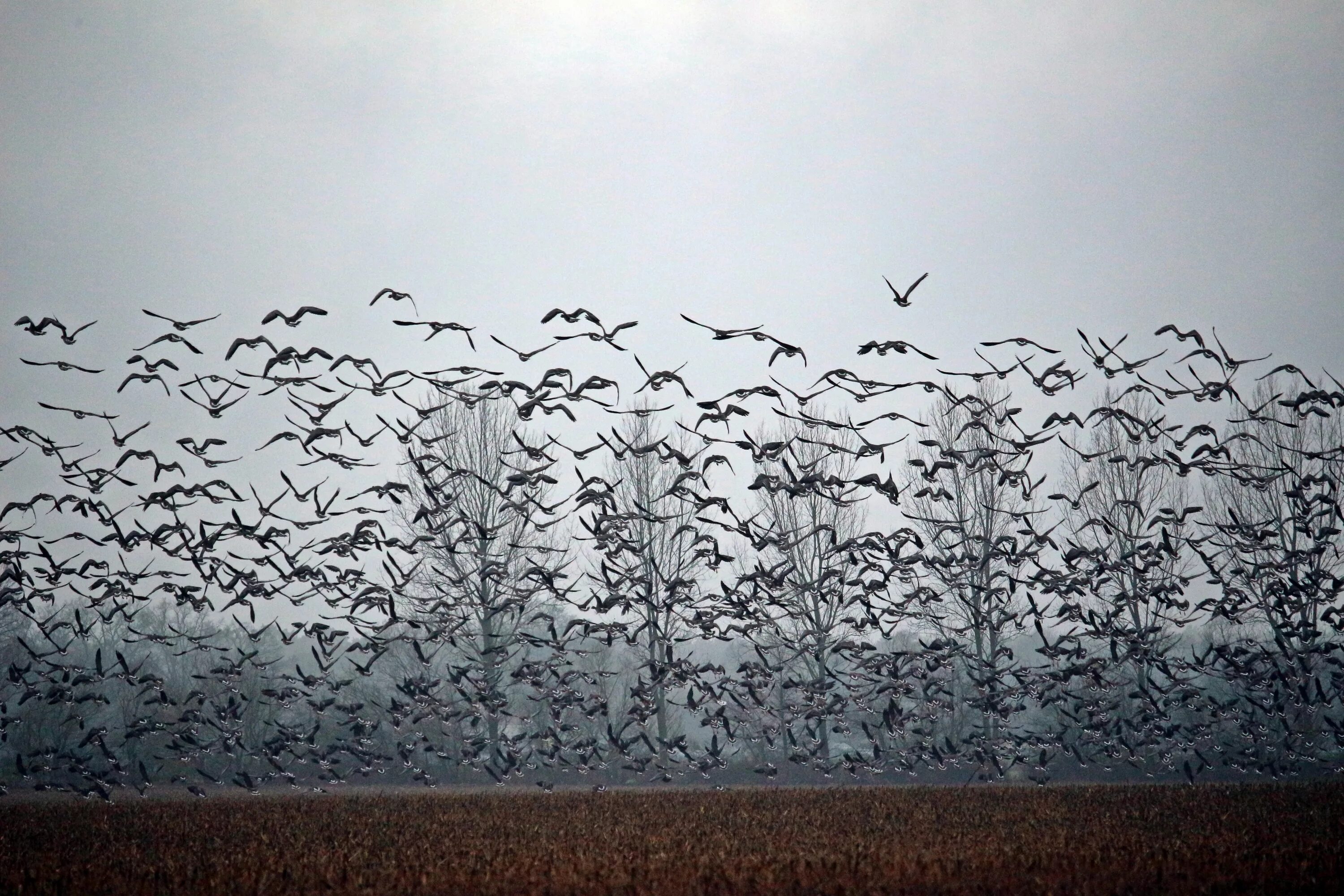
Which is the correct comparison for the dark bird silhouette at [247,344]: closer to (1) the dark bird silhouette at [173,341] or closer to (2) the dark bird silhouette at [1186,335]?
(1) the dark bird silhouette at [173,341]

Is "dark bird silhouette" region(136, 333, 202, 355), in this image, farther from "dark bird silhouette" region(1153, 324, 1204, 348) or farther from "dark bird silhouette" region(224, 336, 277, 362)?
"dark bird silhouette" region(1153, 324, 1204, 348)

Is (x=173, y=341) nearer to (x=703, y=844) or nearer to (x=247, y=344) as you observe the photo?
(x=247, y=344)

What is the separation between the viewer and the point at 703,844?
54.4 ft

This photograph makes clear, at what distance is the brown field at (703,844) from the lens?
13.1 meters

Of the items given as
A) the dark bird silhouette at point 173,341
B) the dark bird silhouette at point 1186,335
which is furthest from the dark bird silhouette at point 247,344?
the dark bird silhouette at point 1186,335

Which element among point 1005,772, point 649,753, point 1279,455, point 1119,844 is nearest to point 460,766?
point 649,753

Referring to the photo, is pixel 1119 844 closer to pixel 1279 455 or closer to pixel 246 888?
pixel 246 888

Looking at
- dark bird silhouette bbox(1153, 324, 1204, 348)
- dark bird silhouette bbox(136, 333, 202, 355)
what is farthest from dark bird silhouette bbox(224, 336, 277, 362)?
dark bird silhouette bbox(1153, 324, 1204, 348)

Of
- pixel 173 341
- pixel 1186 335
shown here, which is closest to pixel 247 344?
pixel 173 341

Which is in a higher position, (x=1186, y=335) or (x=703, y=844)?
(x=1186, y=335)

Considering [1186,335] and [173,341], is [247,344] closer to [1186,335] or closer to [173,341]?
[173,341]

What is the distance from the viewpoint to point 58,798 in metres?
29.7

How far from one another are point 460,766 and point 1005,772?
20.2 meters

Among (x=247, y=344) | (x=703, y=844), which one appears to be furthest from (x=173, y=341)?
(x=703, y=844)
